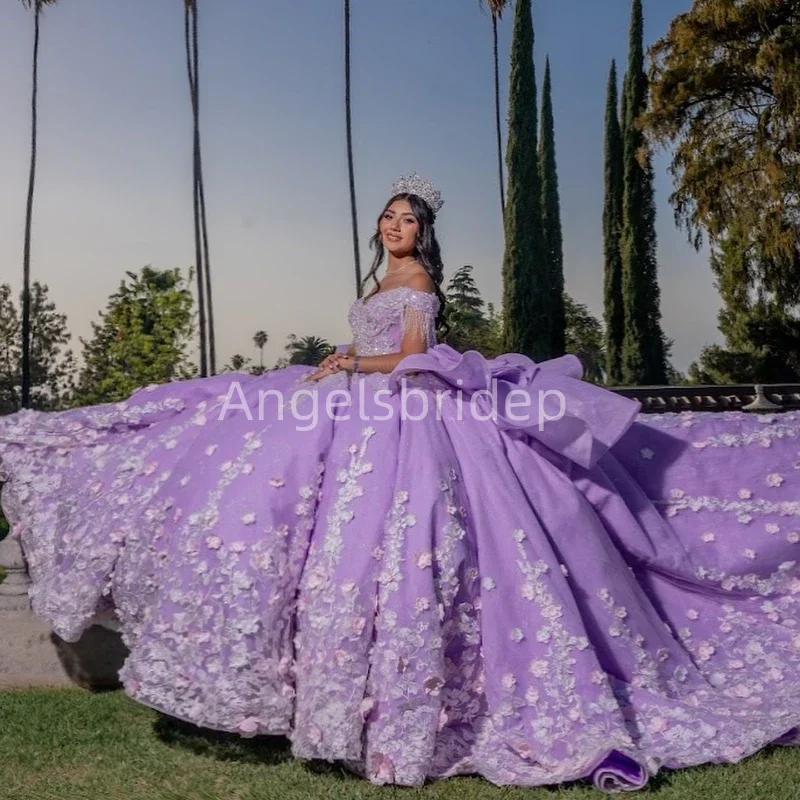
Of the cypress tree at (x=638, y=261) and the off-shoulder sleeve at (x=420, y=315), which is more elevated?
the cypress tree at (x=638, y=261)

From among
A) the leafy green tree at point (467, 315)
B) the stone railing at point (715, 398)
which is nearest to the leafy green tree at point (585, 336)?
the leafy green tree at point (467, 315)

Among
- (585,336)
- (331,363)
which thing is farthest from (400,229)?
(585,336)

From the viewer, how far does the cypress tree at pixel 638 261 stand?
24844 mm

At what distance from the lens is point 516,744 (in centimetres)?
372

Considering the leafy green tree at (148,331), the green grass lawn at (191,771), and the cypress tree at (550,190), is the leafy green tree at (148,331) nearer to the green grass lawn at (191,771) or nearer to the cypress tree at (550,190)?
the cypress tree at (550,190)

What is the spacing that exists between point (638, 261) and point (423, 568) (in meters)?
22.5

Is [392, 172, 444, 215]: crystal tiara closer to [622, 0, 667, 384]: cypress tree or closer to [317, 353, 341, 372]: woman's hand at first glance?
[317, 353, 341, 372]: woman's hand

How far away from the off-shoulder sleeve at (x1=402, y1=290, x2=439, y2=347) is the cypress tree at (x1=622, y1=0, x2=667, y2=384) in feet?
69.5

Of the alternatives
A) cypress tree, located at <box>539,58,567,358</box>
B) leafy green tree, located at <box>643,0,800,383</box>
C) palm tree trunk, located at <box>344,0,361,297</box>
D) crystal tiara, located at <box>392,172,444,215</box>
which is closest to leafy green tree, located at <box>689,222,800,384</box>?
leafy green tree, located at <box>643,0,800,383</box>

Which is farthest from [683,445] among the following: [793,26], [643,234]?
[643,234]

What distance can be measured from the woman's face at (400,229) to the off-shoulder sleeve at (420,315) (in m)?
0.32

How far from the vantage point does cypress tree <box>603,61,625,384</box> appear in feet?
85.3

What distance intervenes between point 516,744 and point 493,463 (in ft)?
3.44

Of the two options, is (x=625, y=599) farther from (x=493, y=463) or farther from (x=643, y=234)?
(x=643, y=234)
